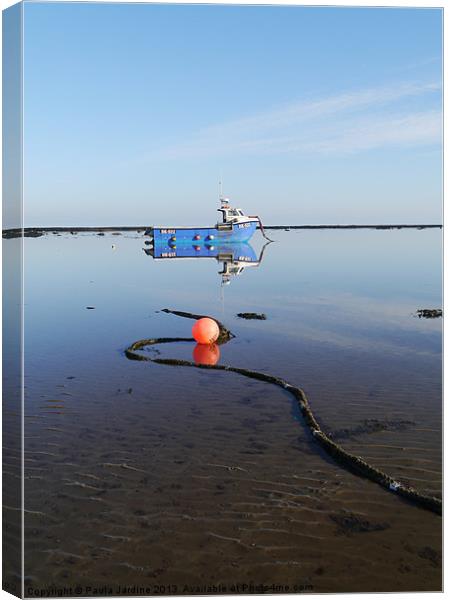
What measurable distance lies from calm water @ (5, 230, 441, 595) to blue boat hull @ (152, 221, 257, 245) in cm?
2979


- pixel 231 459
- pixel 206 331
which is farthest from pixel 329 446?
pixel 206 331

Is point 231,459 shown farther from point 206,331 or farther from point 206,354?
point 206,331

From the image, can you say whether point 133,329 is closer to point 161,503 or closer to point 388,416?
point 388,416

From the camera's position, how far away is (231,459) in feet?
27.3

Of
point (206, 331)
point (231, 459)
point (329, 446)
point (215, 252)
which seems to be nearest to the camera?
point (231, 459)

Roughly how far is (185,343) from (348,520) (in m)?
9.74

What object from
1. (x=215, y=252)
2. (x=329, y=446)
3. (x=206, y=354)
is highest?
(x=215, y=252)

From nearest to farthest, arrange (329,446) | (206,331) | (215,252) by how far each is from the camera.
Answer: (329,446) < (206,331) < (215,252)

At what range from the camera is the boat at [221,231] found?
152 ft

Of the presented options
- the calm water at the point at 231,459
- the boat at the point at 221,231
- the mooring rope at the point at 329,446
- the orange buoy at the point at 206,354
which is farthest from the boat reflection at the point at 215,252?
the mooring rope at the point at 329,446

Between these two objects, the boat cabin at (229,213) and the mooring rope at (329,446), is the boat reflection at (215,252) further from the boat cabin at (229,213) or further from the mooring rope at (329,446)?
the mooring rope at (329,446)

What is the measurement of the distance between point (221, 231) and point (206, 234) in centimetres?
317

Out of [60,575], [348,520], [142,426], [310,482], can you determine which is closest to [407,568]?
[348,520]

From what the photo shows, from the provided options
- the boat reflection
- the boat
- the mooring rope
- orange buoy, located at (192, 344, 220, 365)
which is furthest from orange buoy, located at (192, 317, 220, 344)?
the boat
